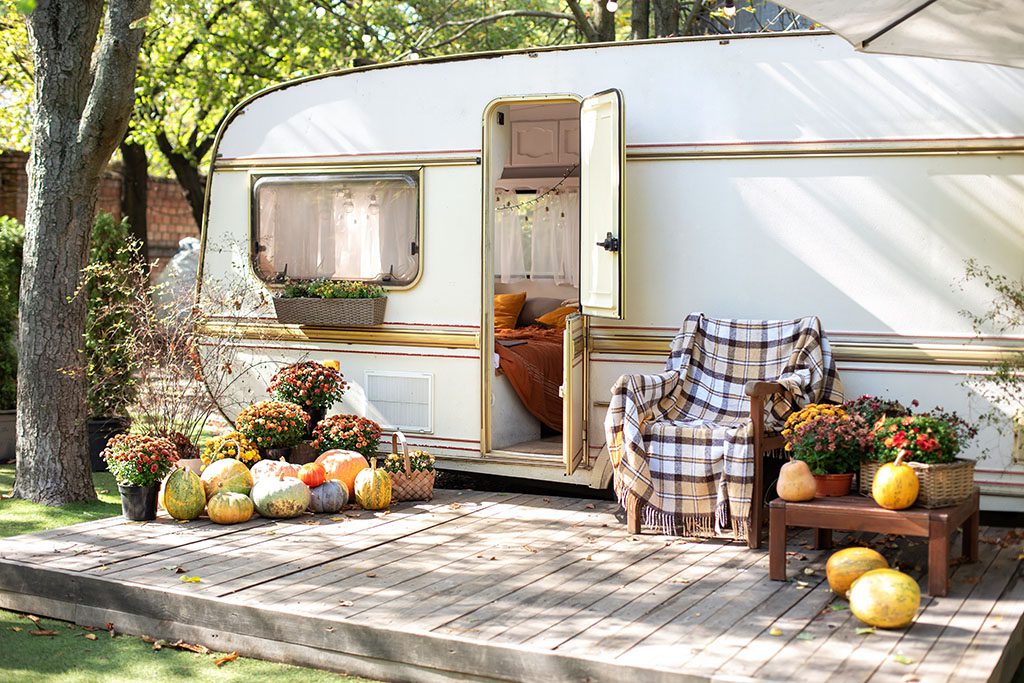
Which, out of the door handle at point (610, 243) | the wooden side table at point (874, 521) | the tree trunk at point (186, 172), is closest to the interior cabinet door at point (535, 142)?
the door handle at point (610, 243)

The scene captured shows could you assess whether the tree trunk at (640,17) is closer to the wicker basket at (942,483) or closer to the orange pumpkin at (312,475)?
the orange pumpkin at (312,475)

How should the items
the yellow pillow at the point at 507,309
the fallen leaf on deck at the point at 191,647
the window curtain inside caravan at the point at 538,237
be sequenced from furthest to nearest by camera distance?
the window curtain inside caravan at the point at 538,237 < the yellow pillow at the point at 507,309 < the fallen leaf on deck at the point at 191,647

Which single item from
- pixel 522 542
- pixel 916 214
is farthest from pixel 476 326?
pixel 916 214

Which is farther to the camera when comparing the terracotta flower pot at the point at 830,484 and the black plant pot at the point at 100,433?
the black plant pot at the point at 100,433

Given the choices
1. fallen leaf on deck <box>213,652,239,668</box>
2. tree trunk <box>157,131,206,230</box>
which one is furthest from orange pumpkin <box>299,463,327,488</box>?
tree trunk <box>157,131,206,230</box>

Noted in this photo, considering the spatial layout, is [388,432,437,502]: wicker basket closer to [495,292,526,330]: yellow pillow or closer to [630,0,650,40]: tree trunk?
[495,292,526,330]: yellow pillow

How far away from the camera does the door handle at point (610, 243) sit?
6560mm

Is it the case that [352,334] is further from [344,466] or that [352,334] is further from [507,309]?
[507,309]

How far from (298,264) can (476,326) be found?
157 centimetres

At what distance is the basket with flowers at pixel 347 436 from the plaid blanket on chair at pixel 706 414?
1.71 meters

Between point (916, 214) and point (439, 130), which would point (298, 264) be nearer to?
point (439, 130)

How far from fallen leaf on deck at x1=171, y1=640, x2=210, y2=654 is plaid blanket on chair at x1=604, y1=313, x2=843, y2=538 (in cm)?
225

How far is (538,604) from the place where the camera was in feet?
16.1

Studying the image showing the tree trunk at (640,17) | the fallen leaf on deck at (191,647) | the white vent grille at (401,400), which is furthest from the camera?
the tree trunk at (640,17)
